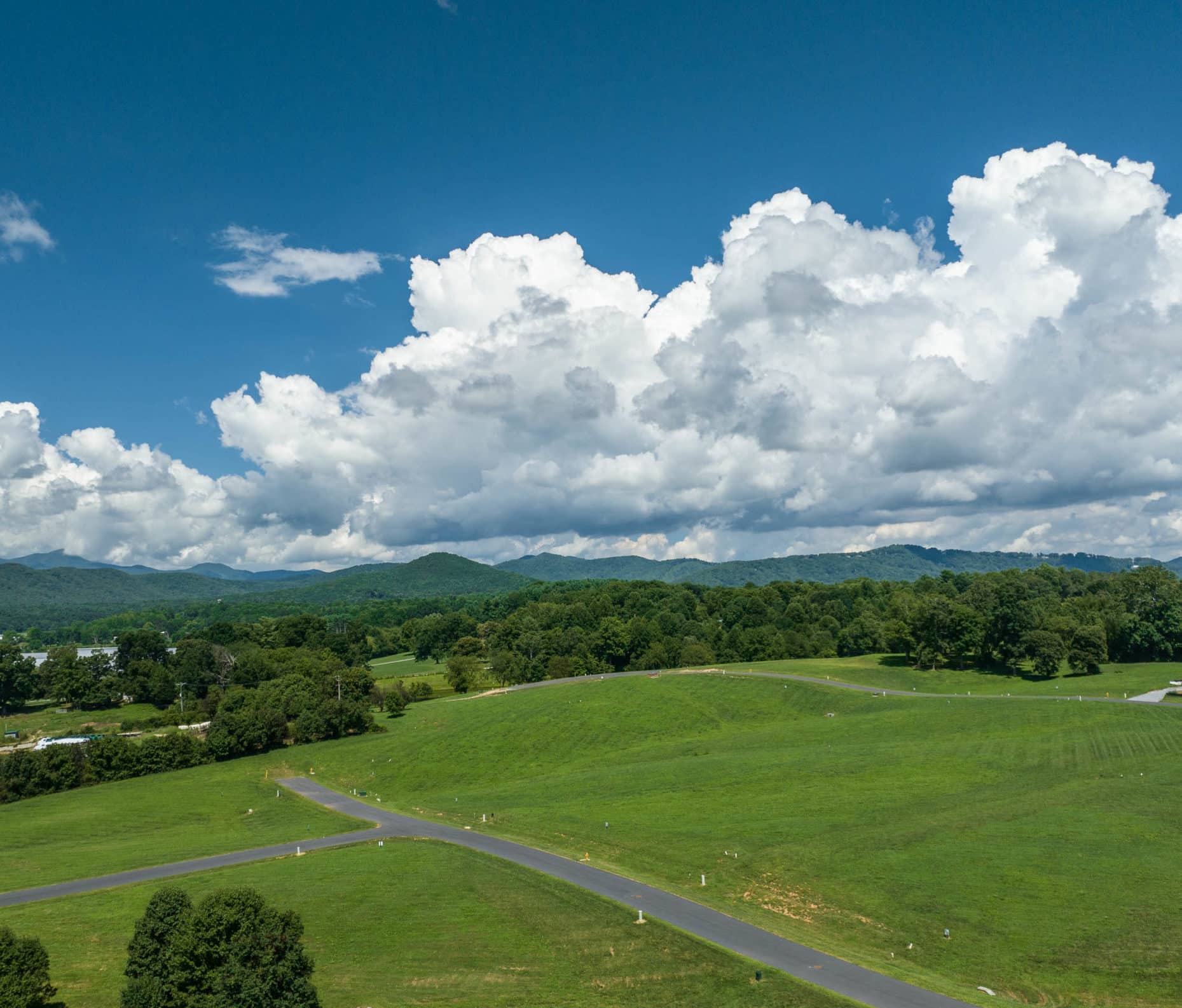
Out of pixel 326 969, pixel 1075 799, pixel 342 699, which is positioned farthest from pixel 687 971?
pixel 342 699

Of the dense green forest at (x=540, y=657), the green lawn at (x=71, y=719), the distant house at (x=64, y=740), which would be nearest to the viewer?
the dense green forest at (x=540, y=657)

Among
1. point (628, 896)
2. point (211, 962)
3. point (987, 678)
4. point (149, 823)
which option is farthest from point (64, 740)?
point (987, 678)

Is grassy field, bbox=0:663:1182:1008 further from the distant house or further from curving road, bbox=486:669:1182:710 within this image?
the distant house

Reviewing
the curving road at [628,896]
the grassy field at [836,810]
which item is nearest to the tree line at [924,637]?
the grassy field at [836,810]

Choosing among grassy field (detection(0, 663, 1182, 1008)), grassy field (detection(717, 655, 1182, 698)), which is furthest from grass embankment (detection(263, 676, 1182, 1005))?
grassy field (detection(717, 655, 1182, 698))

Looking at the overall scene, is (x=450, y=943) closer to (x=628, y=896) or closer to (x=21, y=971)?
(x=628, y=896)

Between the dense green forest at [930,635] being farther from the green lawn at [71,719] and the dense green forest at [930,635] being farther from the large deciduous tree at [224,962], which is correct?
the large deciduous tree at [224,962]
